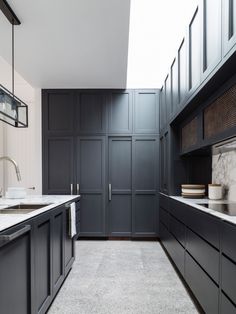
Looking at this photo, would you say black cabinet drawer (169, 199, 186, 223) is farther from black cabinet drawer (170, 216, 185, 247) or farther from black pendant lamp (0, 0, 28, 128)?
black pendant lamp (0, 0, 28, 128)

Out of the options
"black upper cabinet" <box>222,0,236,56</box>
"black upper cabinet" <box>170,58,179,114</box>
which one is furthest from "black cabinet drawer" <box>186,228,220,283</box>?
"black upper cabinet" <box>170,58,179,114</box>

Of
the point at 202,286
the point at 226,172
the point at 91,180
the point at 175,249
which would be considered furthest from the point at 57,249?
the point at 91,180

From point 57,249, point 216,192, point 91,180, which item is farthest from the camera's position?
point 91,180

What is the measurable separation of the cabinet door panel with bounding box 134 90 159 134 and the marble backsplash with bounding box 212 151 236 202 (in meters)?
1.62

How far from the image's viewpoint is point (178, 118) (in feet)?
10.8

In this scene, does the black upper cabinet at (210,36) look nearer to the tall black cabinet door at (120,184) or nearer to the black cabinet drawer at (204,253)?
the black cabinet drawer at (204,253)

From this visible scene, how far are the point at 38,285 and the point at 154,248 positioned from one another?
100 inches

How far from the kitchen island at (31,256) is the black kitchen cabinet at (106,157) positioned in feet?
5.97

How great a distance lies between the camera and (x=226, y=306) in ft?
5.00

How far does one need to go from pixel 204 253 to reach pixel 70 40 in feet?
8.31

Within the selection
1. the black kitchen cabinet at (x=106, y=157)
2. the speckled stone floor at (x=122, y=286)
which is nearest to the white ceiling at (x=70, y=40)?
the black kitchen cabinet at (x=106, y=157)

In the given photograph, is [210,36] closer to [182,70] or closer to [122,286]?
[182,70]

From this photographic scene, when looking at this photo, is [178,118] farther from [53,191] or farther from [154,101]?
[53,191]

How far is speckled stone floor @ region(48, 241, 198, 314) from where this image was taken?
222 centimetres
